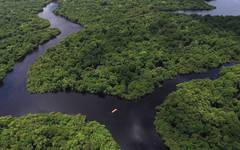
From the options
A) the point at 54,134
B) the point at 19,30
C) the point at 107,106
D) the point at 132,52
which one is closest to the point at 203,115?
the point at 107,106

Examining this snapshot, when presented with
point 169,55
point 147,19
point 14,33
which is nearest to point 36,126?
point 169,55

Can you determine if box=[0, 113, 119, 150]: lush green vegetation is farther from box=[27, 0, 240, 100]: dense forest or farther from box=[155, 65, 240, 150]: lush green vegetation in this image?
box=[27, 0, 240, 100]: dense forest

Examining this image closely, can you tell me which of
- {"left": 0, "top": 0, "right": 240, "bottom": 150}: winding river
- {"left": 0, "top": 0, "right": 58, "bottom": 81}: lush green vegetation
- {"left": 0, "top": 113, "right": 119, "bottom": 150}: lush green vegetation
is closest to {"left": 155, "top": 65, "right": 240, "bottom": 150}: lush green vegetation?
{"left": 0, "top": 0, "right": 240, "bottom": 150}: winding river

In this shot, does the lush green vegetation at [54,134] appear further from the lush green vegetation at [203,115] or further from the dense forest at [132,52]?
the dense forest at [132,52]

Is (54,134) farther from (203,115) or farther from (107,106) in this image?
(203,115)

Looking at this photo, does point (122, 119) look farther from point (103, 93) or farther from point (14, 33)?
point (14, 33)
